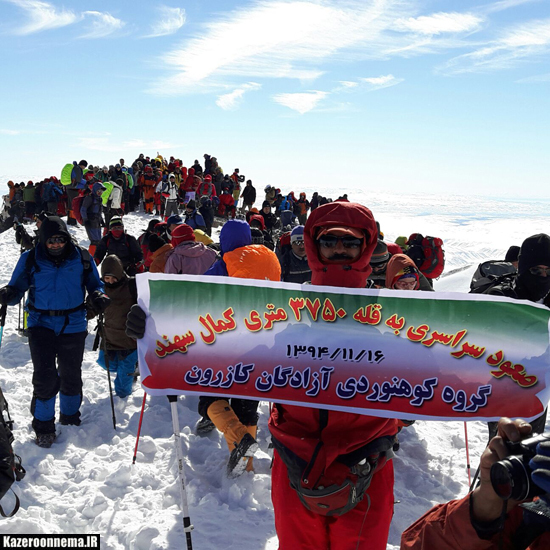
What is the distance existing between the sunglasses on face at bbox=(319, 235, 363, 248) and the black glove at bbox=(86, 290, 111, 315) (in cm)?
322

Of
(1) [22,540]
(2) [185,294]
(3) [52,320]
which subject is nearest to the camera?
(2) [185,294]

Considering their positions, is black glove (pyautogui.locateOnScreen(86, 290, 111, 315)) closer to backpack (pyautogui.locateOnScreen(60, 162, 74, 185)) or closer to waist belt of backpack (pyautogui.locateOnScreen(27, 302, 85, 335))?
waist belt of backpack (pyautogui.locateOnScreen(27, 302, 85, 335))

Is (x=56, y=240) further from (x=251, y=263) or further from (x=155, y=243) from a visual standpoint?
(x=155, y=243)

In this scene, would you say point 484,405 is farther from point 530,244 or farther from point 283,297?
point 530,244

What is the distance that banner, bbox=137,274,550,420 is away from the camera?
2699mm

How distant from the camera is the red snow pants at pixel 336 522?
243cm

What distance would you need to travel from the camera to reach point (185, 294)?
306cm

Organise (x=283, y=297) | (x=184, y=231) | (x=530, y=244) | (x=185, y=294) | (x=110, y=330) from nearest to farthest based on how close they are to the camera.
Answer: (x=283, y=297) < (x=185, y=294) < (x=530, y=244) < (x=110, y=330) < (x=184, y=231)

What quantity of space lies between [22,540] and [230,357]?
7.45 feet

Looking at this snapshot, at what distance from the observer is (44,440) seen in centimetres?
490

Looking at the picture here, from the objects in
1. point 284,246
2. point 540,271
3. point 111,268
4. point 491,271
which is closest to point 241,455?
point 540,271

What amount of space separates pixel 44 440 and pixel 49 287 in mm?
1616

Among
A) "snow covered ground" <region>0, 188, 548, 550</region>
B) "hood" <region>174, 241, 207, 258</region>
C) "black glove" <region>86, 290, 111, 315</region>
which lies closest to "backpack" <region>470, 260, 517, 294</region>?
"snow covered ground" <region>0, 188, 548, 550</region>

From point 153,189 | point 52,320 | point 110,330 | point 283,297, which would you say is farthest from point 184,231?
point 153,189
